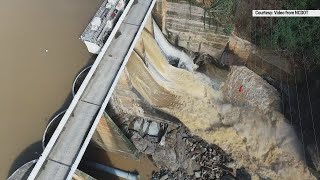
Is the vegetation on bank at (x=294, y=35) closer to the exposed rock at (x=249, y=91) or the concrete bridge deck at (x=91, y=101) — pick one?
the exposed rock at (x=249, y=91)

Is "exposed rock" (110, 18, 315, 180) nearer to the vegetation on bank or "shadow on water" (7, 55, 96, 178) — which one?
the vegetation on bank

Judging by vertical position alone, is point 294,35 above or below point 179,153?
above

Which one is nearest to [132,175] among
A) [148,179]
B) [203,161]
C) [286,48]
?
[148,179]

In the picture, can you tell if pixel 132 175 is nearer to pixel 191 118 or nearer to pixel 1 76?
pixel 191 118

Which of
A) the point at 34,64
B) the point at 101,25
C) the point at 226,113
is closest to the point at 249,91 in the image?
the point at 226,113

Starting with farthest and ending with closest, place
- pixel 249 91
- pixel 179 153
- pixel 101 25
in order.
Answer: pixel 249 91, pixel 179 153, pixel 101 25

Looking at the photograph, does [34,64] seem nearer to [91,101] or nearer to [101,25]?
[91,101]

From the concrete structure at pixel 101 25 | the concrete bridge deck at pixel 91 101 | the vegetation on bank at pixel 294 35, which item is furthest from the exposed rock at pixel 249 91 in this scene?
the concrete structure at pixel 101 25

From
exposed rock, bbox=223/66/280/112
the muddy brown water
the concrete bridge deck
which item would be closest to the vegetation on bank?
exposed rock, bbox=223/66/280/112
